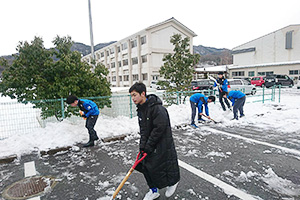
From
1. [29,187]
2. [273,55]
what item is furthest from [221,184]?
[273,55]

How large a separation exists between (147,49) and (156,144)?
27.4m

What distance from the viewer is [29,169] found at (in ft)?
12.2

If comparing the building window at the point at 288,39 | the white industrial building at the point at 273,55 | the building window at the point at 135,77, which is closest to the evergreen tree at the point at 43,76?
the building window at the point at 135,77

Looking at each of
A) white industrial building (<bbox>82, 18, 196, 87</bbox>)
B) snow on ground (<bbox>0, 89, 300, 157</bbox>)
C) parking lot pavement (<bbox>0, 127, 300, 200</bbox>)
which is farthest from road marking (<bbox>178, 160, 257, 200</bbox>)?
white industrial building (<bbox>82, 18, 196, 87</bbox>)

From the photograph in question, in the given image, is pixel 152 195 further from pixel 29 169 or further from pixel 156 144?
pixel 29 169

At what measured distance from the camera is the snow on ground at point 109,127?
4707 millimetres

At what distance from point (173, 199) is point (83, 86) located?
4.96m

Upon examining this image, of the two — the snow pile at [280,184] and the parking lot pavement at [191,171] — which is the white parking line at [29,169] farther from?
the snow pile at [280,184]

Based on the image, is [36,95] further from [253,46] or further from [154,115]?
[253,46]

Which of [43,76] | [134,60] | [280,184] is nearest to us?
[280,184]

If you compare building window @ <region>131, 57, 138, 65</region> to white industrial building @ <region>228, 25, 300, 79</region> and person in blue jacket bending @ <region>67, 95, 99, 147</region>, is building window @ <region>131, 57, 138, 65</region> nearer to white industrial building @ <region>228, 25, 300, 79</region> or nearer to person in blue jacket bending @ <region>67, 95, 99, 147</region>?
white industrial building @ <region>228, 25, 300, 79</region>

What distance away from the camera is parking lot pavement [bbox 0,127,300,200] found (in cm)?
274

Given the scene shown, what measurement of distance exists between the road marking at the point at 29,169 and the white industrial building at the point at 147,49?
22601mm

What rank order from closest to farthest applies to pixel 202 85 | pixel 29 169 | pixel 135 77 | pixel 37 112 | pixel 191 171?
pixel 191 171 < pixel 29 169 < pixel 37 112 < pixel 202 85 < pixel 135 77
